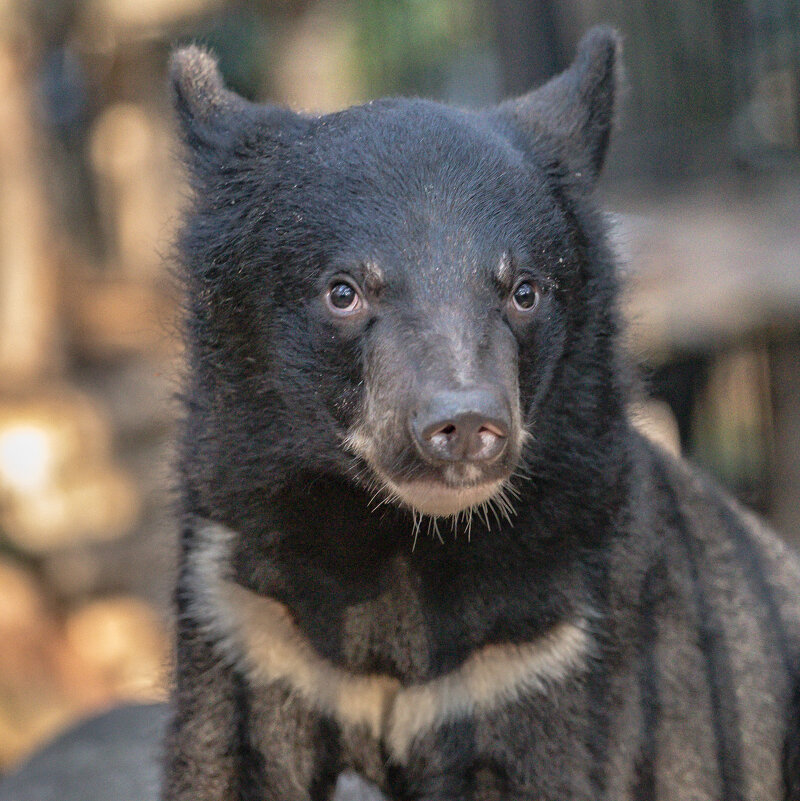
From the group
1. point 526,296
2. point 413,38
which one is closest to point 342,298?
point 526,296

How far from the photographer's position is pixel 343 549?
3.63 m

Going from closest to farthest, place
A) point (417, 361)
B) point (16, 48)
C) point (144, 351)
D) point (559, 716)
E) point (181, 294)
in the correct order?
point (417, 361)
point (559, 716)
point (181, 294)
point (16, 48)
point (144, 351)

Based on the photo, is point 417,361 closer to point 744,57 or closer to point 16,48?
point 744,57

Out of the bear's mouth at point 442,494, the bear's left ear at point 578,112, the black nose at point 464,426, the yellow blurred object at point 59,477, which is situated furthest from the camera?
the yellow blurred object at point 59,477

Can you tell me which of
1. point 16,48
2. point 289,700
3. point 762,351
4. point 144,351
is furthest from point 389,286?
point 144,351

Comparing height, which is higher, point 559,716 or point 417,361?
point 417,361

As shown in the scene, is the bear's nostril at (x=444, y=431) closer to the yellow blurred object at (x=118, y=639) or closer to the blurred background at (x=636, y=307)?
the blurred background at (x=636, y=307)

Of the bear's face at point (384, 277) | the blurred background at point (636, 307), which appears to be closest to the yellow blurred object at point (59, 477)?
the blurred background at point (636, 307)

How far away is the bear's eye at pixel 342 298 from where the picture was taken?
3.41m

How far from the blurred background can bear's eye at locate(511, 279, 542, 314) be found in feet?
13.1

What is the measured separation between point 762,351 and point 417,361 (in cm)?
735

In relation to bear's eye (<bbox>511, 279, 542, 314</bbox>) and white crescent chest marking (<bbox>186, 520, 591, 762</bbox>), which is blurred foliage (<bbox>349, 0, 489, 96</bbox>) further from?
white crescent chest marking (<bbox>186, 520, 591, 762</bbox>)

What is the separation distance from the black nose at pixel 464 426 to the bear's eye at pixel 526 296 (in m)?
0.49

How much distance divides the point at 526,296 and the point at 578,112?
811mm
